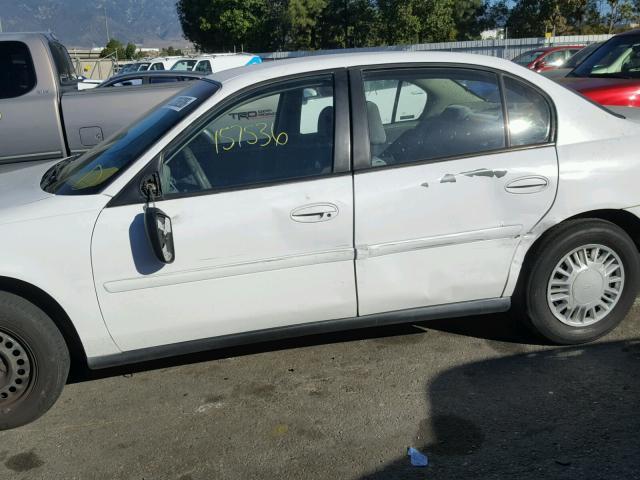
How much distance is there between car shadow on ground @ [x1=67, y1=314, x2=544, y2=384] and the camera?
13.2 feet

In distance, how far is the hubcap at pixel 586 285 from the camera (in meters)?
3.82

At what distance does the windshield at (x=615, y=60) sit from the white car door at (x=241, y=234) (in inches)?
218

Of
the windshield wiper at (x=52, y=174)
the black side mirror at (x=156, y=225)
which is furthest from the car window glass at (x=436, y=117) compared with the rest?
the windshield wiper at (x=52, y=174)

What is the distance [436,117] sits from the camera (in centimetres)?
377

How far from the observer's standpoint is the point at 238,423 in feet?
11.1

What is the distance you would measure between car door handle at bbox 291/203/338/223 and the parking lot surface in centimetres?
96

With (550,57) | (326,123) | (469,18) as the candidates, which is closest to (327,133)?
(326,123)

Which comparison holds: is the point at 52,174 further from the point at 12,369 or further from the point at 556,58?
the point at 556,58

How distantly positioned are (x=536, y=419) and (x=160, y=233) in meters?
2.02

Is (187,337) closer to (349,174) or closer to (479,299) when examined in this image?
(349,174)

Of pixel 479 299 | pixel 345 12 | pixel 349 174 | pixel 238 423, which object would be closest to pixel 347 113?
pixel 349 174

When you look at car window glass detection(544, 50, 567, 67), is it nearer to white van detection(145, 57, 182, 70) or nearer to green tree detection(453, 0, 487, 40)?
white van detection(145, 57, 182, 70)

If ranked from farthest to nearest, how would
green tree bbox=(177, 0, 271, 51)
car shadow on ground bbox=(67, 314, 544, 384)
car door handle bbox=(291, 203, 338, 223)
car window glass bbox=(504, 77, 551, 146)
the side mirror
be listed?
green tree bbox=(177, 0, 271, 51)
car shadow on ground bbox=(67, 314, 544, 384)
car window glass bbox=(504, 77, 551, 146)
car door handle bbox=(291, 203, 338, 223)
the side mirror

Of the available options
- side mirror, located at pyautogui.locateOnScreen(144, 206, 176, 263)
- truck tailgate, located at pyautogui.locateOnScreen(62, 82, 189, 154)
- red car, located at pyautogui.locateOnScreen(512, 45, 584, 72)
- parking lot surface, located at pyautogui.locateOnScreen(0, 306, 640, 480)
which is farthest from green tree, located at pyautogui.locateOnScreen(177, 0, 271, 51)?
side mirror, located at pyautogui.locateOnScreen(144, 206, 176, 263)
